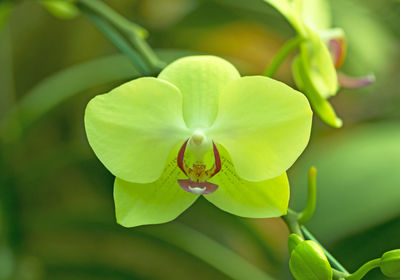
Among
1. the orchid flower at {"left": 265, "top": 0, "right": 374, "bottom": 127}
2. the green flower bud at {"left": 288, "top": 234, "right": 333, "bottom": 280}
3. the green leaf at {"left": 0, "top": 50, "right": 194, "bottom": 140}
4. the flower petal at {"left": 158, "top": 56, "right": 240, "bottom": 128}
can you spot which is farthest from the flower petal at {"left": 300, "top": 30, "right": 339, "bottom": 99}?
the green leaf at {"left": 0, "top": 50, "right": 194, "bottom": 140}

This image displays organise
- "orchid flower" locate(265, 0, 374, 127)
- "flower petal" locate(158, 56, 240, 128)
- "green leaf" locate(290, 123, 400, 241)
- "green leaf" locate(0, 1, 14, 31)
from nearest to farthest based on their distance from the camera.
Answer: "flower petal" locate(158, 56, 240, 128) < "orchid flower" locate(265, 0, 374, 127) < "green leaf" locate(0, 1, 14, 31) < "green leaf" locate(290, 123, 400, 241)

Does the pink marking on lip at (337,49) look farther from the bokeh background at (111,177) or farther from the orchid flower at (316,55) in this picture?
the bokeh background at (111,177)

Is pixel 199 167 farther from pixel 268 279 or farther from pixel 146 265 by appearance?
pixel 146 265

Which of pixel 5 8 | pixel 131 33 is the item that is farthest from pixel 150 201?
pixel 5 8

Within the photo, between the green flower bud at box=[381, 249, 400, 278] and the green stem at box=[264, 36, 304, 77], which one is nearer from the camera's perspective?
the green flower bud at box=[381, 249, 400, 278]

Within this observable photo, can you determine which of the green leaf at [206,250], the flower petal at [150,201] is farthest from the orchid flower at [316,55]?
the green leaf at [206,250]

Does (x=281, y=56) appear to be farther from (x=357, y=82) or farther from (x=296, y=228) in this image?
(x=296, y=228)

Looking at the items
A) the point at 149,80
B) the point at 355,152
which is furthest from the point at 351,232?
the point at 149,80

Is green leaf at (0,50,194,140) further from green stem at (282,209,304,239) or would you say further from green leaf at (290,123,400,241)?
green stem at (282,209,304,239)
